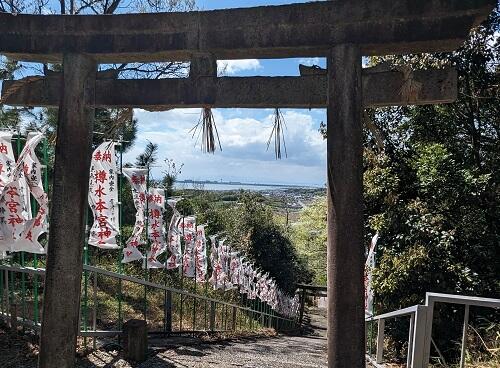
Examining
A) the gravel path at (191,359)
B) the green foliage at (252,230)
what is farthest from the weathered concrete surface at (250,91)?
the green foliage at (252,230)

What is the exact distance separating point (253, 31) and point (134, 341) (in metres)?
4.65

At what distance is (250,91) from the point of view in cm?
377

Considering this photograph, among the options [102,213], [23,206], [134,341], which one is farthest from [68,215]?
[102,213]

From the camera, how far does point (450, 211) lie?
1001 centimetres

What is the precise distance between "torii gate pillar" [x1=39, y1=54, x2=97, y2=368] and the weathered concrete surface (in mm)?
187

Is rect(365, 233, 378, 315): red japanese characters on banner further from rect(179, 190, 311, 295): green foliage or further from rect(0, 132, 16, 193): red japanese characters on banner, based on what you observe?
rect(179, 190, 311, 295): green foliage

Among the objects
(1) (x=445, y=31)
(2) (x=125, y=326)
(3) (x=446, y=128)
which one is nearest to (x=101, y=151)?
(2) (x=125, y=326)

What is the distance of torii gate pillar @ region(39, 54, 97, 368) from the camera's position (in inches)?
146

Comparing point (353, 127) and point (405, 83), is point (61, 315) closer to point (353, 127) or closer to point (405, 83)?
point (353, 127)

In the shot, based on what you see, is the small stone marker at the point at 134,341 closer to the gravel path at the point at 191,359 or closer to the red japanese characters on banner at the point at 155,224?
the gravel path at the point at 191,359

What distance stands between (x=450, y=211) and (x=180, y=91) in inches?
318

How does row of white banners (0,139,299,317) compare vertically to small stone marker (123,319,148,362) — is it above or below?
above

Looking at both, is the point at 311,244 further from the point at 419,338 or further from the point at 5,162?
the point at 419,338

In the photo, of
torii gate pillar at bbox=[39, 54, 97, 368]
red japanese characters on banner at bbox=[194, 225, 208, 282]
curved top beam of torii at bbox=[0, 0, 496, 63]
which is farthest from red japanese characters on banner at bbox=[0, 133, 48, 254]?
red japanese characters on banner at bbox=[194, 225, 208, 282]
